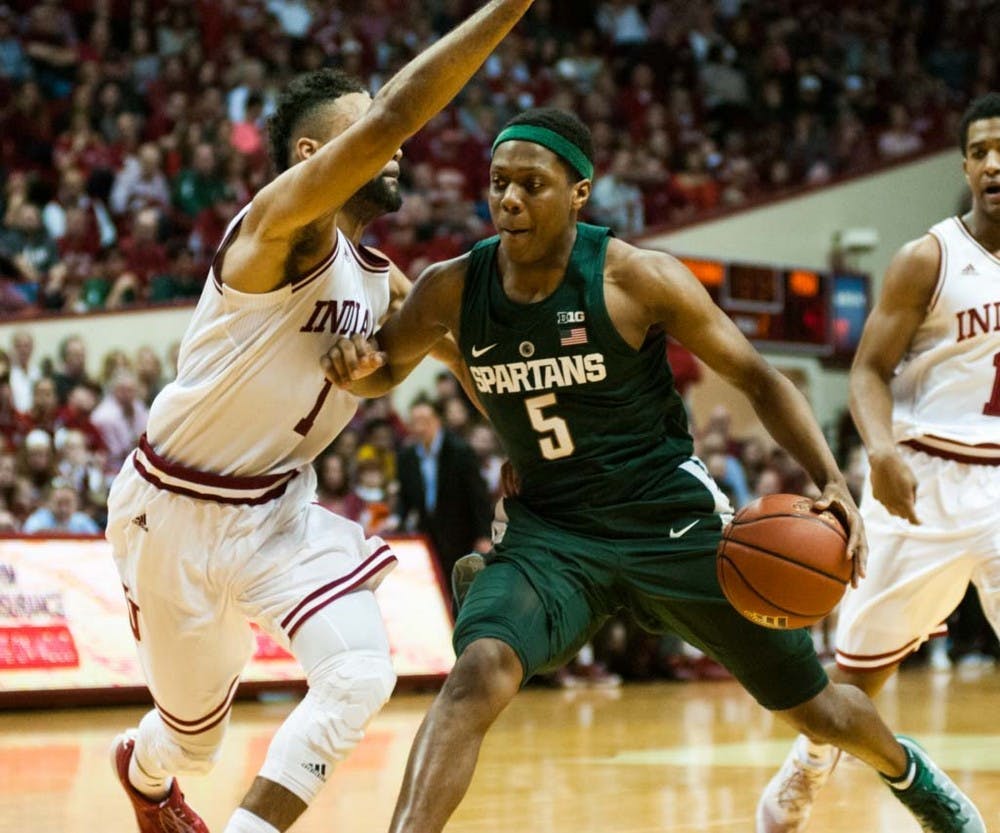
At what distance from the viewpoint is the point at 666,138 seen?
766 inches

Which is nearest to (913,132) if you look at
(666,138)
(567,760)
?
(666,138)

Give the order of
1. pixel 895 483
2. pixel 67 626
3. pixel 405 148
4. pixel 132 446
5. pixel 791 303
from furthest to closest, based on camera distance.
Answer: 1. pixel 405 148
2. pixel 791 303
3. pixel 132 446
4. pixel 67 626
5. pixel 895 483

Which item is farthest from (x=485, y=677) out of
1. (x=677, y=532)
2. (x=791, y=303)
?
(x=791, y=303)

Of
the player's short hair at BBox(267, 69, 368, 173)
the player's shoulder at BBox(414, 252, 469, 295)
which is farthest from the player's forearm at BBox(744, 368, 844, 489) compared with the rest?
the player's short hair at BBox(267, 69, 368, 173)

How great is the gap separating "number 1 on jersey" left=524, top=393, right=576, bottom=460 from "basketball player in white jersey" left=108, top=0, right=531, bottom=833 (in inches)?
22.5

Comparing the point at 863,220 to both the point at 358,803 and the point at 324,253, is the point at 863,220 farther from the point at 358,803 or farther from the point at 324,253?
the point at 324,253

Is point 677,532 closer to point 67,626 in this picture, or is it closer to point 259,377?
point 259,377

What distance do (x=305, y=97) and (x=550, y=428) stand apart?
1.26 metres

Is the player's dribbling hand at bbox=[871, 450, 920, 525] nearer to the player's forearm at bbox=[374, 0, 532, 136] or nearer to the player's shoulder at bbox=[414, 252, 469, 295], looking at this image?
the player's shoulder at bbox=[414, 252, 469, 295]

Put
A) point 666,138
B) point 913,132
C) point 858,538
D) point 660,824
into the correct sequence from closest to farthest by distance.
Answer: point 858,538 < point 660,824 < point 666,138 < point 913,132

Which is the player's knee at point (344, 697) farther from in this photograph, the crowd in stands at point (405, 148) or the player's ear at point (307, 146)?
the crowd in stands at point (405, 148)

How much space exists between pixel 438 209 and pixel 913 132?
24.6 ft

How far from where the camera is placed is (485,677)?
431 cm

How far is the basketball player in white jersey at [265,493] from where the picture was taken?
4.58m
